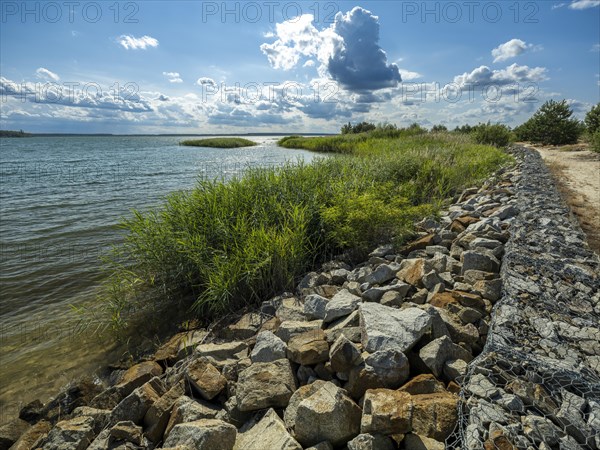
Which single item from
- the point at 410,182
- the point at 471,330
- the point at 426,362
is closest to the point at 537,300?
the point at 471,330

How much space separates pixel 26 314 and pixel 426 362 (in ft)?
18.9

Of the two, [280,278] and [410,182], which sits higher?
[410,182]

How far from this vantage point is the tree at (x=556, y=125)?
3106 cm

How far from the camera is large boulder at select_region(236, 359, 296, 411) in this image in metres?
2.32

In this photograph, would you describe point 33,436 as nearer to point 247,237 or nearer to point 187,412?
point 187,412

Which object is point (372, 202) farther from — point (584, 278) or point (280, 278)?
point (584, 278)

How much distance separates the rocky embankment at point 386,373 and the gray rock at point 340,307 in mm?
12

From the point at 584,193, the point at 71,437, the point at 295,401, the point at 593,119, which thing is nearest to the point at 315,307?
the point at 295,401

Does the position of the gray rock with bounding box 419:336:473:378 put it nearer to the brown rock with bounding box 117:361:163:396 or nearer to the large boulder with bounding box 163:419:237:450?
the large boulder with bounding box 163:419:237:450

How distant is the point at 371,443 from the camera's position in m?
1.73

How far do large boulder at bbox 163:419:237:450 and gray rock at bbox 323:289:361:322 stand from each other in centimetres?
147

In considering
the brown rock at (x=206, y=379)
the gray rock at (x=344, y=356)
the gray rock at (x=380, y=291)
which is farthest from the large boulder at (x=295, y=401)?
the gray rock at (x=380, y=291)

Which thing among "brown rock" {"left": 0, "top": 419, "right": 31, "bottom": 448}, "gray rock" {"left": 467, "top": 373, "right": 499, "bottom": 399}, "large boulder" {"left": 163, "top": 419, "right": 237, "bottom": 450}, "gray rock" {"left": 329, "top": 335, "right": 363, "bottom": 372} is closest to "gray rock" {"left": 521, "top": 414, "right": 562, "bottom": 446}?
"gray rock" {"left": 467, "top": 373, "right": 499, "bottom": 399}

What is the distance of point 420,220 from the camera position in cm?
662
